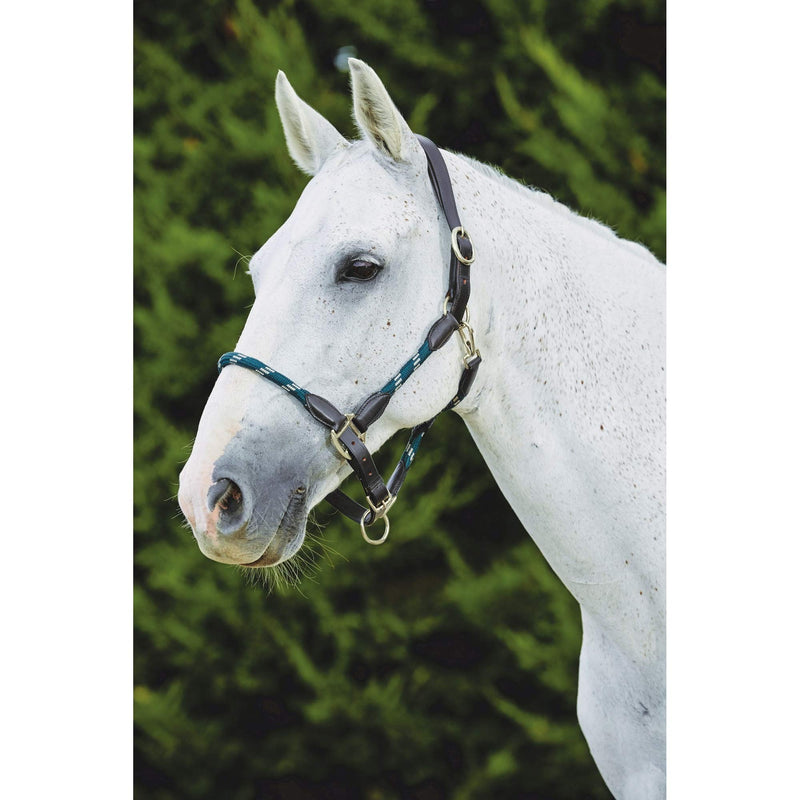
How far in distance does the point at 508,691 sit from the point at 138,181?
5.97 feet

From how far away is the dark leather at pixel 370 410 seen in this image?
1.20 m

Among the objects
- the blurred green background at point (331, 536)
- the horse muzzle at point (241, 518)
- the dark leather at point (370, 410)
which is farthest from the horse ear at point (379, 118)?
the blurred green background at point (331, 536)

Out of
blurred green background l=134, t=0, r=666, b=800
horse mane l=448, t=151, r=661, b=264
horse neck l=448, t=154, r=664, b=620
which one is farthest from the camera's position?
blurred green background l=134, t=0, r=666, b=800

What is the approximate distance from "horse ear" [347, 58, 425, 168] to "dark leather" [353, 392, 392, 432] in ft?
1.29

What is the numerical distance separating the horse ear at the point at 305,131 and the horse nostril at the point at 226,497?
0.62m

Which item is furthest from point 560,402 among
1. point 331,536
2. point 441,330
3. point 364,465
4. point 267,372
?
point 331,536

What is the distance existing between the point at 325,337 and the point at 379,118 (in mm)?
369

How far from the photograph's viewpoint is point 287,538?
1.19 m

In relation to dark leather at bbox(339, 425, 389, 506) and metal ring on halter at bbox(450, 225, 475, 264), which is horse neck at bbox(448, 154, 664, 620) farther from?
dark leather at bbox(339, 425, 389, 506)

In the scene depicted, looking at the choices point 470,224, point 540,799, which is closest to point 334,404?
point 470,224

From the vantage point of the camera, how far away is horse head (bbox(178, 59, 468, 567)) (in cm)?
112

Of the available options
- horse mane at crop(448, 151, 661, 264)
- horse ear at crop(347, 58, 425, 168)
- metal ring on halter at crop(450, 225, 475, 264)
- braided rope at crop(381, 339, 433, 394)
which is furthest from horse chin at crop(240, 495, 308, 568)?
horse mane at crop(448, 151, 661, 264)

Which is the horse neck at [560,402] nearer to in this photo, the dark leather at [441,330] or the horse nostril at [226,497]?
the dark leather at [441,330]

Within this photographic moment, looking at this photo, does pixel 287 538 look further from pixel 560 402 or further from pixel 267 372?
pixel 560 402
